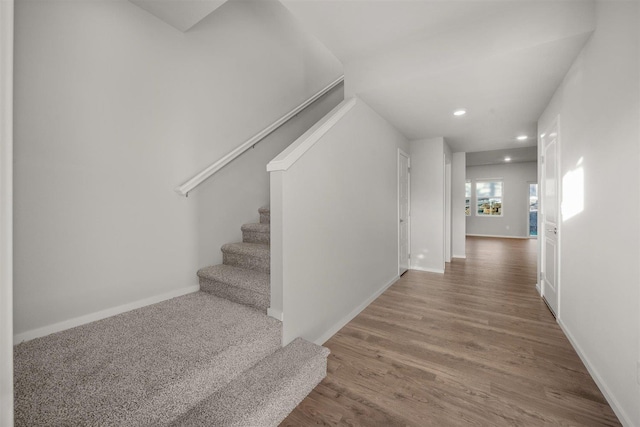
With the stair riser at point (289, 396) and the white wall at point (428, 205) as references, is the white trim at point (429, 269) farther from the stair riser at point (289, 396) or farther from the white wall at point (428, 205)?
the stair riser at point (289, 396)

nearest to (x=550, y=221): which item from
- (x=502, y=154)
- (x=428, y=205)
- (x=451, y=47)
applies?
(x=428, y=205)

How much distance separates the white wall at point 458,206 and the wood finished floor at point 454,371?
2831 millimetres

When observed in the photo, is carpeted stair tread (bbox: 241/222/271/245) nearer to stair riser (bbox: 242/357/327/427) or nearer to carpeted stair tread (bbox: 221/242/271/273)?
carpeted stair tread (bbox: 221/242/271/273)

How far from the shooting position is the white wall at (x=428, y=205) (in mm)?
4621

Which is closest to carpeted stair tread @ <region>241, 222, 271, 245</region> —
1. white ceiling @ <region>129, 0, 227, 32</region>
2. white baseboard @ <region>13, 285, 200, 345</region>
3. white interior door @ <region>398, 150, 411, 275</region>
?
white baseboard @ <region>13, 285, 200, 345</region>

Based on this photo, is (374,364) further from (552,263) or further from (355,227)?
(552,263)

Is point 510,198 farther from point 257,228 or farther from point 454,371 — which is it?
point 257,228

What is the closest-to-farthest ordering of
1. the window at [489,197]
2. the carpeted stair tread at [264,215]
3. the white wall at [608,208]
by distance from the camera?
the white wall at [608,208]
the carpeted stair tread at [264,215]
the window at [489,197]

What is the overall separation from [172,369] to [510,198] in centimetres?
1097

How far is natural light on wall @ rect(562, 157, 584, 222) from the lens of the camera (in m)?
2.03

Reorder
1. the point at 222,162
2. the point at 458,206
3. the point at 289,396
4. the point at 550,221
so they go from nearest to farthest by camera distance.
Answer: the point at 289,396 < the point at 222,162 < the point at 550,221 < the point at 458,206

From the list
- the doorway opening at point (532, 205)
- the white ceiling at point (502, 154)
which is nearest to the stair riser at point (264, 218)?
the white ceiling at point (502, 154)

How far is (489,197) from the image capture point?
9.73m

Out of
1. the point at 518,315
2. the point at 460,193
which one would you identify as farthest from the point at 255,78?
the point at 460,193
